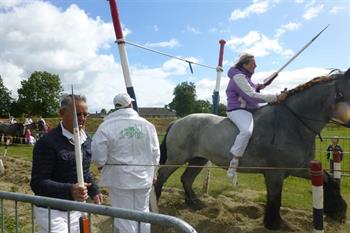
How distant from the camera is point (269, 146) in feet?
18.2

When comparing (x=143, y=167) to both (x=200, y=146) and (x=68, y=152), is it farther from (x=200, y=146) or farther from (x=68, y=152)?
(x=200, y=146)

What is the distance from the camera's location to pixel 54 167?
10.3 ft

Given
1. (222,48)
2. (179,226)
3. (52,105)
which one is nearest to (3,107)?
(52,105)

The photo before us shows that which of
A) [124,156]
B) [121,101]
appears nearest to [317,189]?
[124,156]

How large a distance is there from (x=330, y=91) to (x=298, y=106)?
464mm

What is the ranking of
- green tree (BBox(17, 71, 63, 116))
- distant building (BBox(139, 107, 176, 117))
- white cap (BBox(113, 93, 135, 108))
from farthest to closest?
1. distant building (BBox(139, 107, 176, 117))
2. green tree (BBox(17, 71, 63, 116))
3. white cap (BBox(113, 93, 135, 108))

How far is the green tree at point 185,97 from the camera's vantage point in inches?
3804

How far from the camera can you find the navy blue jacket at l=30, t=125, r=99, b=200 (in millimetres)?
3027

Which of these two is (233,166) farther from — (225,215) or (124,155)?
(124,155)

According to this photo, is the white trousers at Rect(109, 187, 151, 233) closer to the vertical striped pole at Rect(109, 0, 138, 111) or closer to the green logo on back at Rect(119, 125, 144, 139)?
the green logo on back at Rect(119, 125, 144, 139)

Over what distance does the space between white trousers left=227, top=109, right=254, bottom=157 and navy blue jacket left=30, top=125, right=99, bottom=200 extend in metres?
2.89

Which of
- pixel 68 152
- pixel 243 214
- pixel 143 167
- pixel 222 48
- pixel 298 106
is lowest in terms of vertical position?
pixel 243 214

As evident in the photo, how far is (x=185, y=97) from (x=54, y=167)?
9513cm

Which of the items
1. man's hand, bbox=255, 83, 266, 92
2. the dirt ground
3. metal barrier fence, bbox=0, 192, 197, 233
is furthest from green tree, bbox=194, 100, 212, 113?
metal barrier fence, bbox=0, 192, 197, 233
